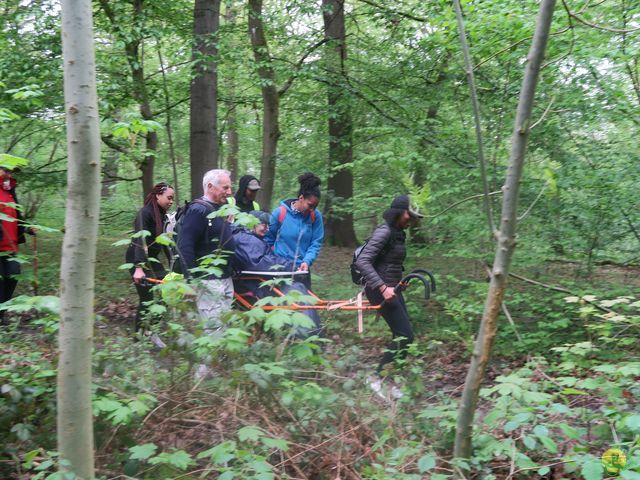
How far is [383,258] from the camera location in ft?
19.3

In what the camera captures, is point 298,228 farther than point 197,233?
Yes

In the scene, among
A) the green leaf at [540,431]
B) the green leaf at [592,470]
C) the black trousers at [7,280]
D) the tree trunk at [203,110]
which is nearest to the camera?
the green leaf at [592,470]

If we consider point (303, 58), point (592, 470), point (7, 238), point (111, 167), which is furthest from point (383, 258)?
point (111, 167)

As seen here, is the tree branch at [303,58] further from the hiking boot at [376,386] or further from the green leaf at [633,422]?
the green leaf at [633,422]

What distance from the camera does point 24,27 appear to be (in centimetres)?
959

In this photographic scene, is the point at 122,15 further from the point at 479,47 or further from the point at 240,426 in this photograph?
the point at 240,426

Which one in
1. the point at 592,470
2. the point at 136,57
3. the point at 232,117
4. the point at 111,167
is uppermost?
the point at 232,117

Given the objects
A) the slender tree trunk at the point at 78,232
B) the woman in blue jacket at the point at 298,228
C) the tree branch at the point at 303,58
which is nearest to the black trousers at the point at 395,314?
the woman in blue jacket at the point at 298,228

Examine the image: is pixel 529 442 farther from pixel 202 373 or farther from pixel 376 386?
pixel 202 373

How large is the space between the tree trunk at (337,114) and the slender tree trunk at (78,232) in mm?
6661

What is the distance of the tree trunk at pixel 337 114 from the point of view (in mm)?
10531

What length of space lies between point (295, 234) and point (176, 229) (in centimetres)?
149

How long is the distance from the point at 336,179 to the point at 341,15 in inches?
143

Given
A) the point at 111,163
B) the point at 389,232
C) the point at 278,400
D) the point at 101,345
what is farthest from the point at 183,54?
the point at 278,400
